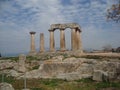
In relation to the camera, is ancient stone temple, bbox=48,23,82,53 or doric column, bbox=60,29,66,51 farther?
doric column, bbox=60,29,66,51

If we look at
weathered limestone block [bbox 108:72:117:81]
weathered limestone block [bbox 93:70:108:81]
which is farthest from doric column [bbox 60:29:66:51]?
weathered limestone block [bbox 108:72:117:81]

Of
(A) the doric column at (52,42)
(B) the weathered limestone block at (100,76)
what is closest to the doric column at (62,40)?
(A) the doric column at (52,42)

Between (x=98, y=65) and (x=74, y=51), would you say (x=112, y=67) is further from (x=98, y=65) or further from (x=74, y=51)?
(x=74, y=51)

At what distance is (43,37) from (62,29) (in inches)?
246

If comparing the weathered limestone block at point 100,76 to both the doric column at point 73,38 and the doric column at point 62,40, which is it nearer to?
the doric column at point 73,38

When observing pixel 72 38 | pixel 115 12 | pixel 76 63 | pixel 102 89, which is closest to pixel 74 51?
pixel 72 38

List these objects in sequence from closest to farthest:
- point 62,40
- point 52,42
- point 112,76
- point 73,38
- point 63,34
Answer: point 112,76 < point 73,38 < point 63,34 < point 62,40 < point 52,42

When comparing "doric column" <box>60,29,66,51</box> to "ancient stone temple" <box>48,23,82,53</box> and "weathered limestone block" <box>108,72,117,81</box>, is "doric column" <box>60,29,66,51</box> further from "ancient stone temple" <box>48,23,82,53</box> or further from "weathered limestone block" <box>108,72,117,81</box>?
"weathered limestone block" <box>108,72,117,81</box>

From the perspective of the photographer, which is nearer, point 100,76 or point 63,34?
point 100,76

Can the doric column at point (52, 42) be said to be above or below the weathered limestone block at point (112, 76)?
above

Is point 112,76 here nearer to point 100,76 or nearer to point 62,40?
point 100,76

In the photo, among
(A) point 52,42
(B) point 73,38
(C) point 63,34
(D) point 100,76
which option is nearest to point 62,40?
(C) point 63,34

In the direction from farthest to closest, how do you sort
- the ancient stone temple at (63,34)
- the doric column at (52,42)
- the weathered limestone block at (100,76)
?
the doric column at (52,42) < the ancient stone temple at (63,34) < the weathered limestone block at (100,76)

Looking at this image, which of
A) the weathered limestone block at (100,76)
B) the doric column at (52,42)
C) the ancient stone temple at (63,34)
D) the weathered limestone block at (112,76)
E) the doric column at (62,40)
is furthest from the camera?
the doric column at (52,42)
